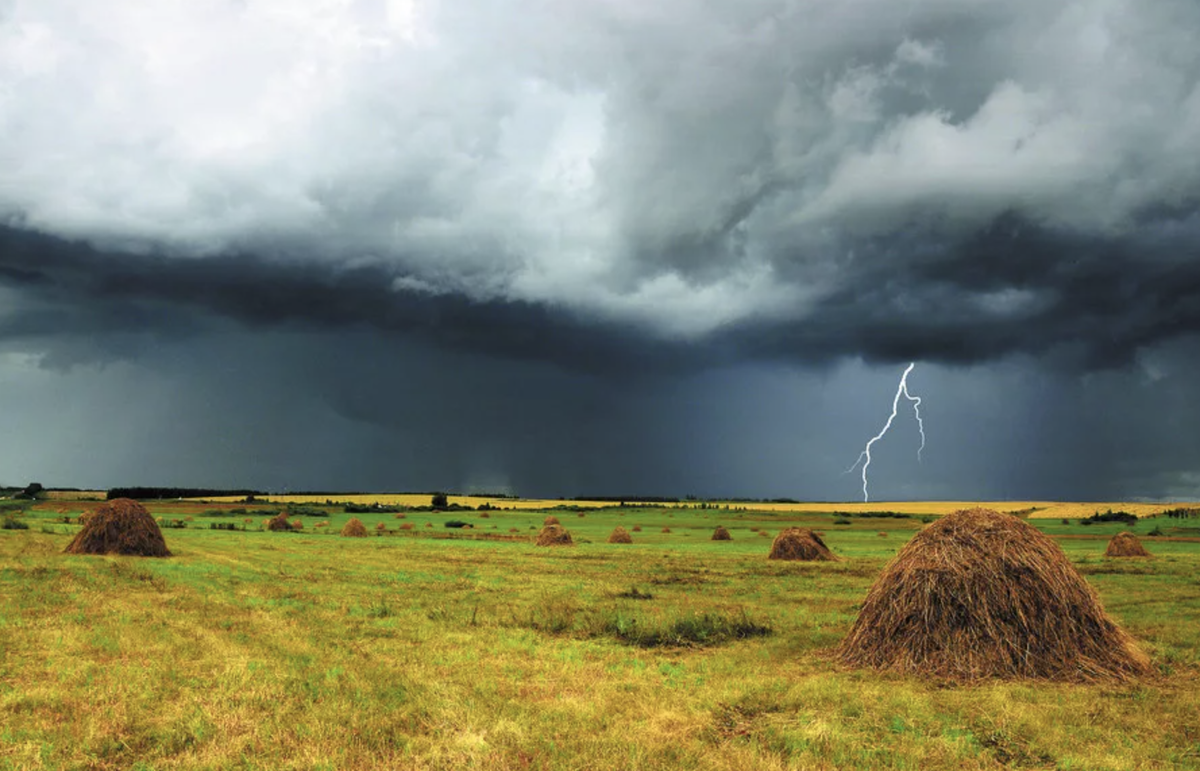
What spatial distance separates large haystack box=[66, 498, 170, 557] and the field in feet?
38.7

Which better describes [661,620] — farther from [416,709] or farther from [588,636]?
[416,709]

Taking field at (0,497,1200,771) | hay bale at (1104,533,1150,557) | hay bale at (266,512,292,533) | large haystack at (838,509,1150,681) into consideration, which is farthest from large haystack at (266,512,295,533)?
large haystack at (838,509,1150,681)

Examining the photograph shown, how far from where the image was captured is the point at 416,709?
1116 cm

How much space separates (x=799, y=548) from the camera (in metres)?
42.9

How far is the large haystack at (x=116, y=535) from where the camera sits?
37.2m

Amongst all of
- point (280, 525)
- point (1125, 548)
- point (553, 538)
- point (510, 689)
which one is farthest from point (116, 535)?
point (1125, 548)

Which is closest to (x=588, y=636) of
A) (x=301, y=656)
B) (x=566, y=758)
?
(x=301, y=656)

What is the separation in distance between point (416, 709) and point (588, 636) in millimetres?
7620

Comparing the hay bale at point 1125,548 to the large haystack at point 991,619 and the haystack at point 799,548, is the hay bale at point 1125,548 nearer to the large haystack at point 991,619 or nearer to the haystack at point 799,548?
the haystack at point 799,548

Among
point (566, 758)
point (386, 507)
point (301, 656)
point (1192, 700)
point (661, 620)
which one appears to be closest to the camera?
point (566, 758)

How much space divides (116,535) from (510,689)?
34.0m

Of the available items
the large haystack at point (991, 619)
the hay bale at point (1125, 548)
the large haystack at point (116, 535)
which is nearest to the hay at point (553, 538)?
the large haystack at point (116, 535)

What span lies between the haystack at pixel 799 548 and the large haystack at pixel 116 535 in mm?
33590

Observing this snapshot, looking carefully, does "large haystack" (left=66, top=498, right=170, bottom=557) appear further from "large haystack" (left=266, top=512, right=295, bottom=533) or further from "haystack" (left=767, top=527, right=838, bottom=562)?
"large haystack" (left=266, top=512, right=295, bottom=533)
